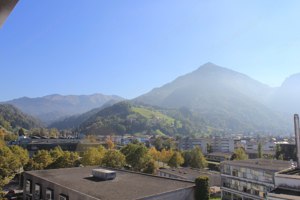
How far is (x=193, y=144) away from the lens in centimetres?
11069

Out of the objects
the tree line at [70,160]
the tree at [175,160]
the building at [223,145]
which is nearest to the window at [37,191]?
the tree line at [70,160]

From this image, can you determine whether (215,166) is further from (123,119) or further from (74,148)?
(123,119)

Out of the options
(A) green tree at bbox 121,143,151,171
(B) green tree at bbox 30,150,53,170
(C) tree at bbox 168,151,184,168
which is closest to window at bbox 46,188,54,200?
(B) green tree at bbox 30,150,53,170

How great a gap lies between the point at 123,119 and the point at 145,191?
514ft

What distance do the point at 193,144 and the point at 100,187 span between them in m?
93.0

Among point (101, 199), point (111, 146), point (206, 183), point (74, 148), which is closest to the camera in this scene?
point (101, 199)

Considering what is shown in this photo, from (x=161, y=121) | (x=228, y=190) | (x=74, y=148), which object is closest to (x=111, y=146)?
(x=74, y=148)

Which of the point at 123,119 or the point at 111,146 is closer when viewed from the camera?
the point at 111,146

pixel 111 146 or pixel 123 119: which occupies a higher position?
pixel 123 119

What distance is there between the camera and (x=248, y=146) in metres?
111

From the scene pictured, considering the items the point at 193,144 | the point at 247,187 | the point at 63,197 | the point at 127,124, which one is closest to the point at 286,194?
the point at 63,197

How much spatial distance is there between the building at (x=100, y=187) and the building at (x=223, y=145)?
88.1 metres

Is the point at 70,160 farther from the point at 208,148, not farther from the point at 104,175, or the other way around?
the point at 208,148

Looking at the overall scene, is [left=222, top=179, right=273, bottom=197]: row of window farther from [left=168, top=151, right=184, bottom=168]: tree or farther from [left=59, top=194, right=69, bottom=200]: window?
[left=59, top=194, right=69, bottom=200]: window
